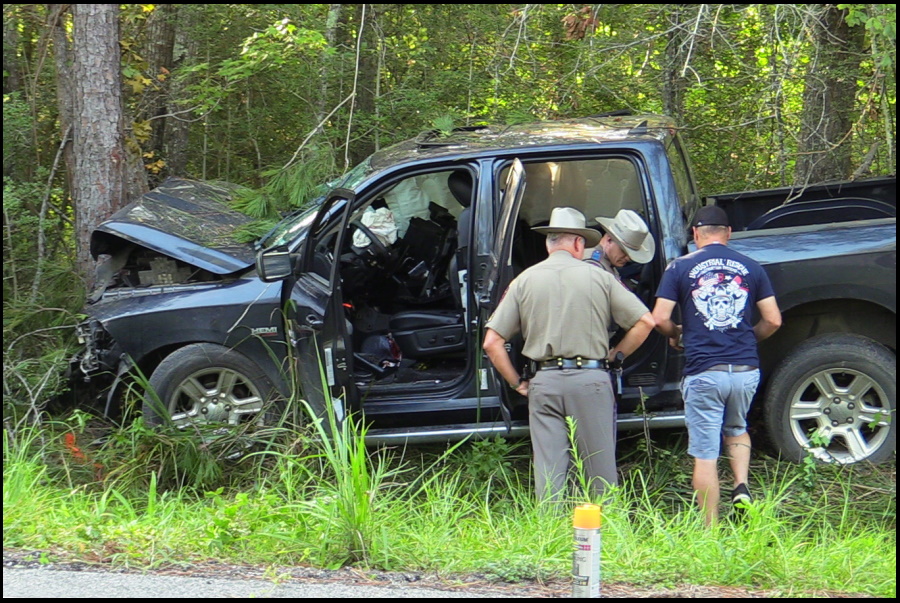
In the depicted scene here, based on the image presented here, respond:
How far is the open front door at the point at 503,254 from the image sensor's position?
498 centimetres

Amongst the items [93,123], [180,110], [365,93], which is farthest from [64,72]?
[365,93]

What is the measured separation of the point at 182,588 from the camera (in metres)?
3.67

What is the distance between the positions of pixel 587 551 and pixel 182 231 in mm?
3628

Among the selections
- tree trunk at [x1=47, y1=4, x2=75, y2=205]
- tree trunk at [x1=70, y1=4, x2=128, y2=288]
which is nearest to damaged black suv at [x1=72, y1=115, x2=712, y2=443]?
tree trunk at [x1=70, y1=4, x2=128, y2=288]

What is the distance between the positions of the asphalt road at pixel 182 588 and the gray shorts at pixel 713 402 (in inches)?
68.0

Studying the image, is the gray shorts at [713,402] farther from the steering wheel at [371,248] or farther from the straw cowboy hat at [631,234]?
the steering wheel at [371,248]

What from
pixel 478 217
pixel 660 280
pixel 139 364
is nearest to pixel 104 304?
pixel 139 364

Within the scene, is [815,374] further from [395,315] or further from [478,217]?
[395,315]

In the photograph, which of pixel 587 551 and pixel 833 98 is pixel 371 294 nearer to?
pixel 587 551

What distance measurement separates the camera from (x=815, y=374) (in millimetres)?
5172

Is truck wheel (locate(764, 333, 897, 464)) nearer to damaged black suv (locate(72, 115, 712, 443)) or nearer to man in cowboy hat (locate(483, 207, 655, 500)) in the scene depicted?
damaged black suv (locate(72, 115, 712, 443))

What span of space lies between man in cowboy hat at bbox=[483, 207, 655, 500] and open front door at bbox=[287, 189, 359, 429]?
2.97 ft

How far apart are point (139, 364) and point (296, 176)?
1917 mm

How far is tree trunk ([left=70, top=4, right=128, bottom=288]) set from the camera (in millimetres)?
7402
